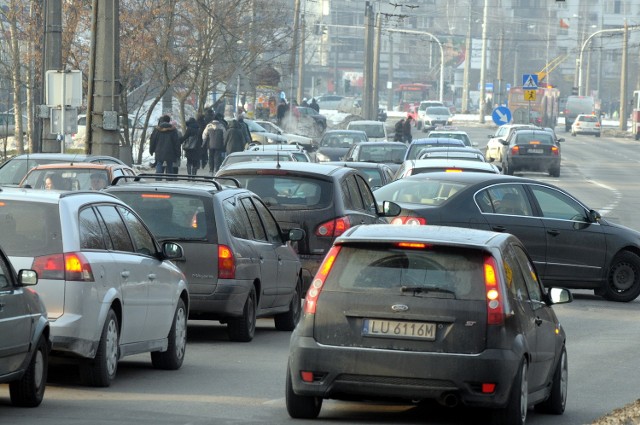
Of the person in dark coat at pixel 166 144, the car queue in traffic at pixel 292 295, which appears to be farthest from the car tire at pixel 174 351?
the person in dark coat at pixel 166 144

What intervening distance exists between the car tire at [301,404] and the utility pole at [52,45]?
20.0m

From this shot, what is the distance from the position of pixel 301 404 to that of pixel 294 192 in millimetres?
7629

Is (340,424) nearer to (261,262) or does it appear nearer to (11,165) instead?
(261,262)

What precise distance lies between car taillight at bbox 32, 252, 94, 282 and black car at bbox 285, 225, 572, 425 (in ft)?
5.93

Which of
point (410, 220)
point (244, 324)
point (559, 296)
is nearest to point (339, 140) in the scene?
point (410, 220)

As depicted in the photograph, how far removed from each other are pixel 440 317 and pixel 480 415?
4.09ft

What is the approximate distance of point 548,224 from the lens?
61.1 ft

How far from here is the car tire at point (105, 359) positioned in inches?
402

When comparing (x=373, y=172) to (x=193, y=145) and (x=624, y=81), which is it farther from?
(x=624, y=81)

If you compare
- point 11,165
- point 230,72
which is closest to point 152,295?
point 11,165

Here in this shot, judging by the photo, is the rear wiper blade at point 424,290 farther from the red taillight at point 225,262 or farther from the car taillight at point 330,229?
the car taillight at point 330,229

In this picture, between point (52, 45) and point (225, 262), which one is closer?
point (225, 262)

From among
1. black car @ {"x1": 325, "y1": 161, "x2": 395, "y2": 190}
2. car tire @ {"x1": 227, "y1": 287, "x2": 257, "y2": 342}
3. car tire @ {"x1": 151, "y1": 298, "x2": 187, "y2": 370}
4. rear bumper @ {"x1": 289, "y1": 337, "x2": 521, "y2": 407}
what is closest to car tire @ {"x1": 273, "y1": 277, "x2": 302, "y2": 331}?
car tire @ {"x1": 227, "y1": 287, "x2": 257, "y2": 342}

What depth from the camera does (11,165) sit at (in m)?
23.6
